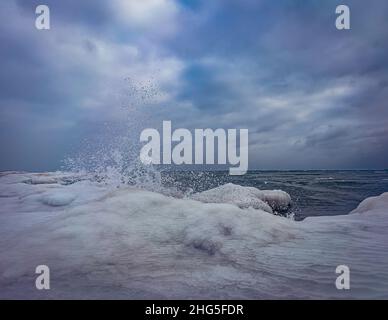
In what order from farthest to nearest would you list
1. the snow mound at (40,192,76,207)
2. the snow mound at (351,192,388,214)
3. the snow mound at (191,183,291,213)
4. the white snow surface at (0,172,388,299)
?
the snow mound at (191,183,291,213) → the snow mound at (351,192,388,214) → the snow mound at (40,192,76,207) → the white snow surface at (0,172,388,299)

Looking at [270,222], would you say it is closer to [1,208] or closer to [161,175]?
[161,175]

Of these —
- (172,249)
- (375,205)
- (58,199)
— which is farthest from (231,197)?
(58,199)

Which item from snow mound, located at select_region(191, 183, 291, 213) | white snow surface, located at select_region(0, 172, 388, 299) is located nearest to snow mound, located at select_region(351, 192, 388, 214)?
white snow surface, located at select_region(0, 172, 388, 299)

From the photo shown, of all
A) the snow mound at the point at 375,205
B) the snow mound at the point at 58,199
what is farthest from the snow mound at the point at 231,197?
the snow mound at the point at 58,199

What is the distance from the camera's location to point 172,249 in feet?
13.5

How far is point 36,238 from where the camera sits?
425cm

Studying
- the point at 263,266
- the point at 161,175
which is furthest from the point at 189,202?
the point at 263,266

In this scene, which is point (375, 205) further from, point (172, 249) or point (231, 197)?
point (172, 249)

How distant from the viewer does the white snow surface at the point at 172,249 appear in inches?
128

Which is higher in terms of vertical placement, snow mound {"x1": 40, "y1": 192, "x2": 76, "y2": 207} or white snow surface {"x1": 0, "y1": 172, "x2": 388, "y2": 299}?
snow mound {"x1": 40, "y1": 192, "x2": 76, "y2": 207}

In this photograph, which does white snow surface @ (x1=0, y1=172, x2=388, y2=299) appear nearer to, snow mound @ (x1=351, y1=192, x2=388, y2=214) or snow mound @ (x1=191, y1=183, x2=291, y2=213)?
snow mound @ (x1=351, y1=192, x2=388, y2=214)

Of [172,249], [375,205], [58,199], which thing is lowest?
[172,249]

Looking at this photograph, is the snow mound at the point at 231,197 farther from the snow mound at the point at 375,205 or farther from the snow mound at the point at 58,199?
the snow mound at the point at 58,199

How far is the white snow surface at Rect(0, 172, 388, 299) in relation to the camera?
3.26 metres
